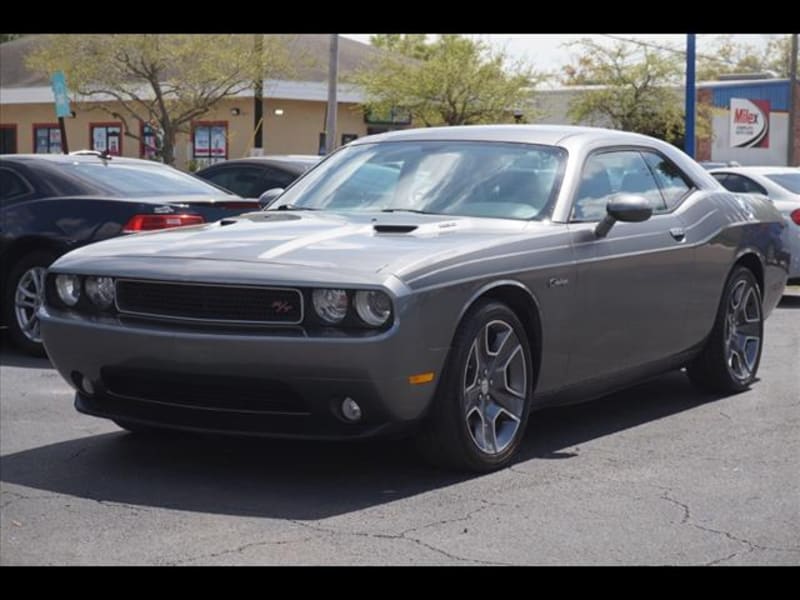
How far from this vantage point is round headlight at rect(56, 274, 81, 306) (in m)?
6.22

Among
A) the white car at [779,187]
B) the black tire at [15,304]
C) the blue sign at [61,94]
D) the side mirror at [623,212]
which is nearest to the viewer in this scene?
the side mirror at [623,212]

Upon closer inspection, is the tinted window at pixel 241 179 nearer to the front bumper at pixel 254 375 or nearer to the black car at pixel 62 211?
the black car at pixel 62 211

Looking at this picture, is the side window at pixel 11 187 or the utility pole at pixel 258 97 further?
the utility pole at pixel 258 97

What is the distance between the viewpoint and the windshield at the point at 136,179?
10.1 metres

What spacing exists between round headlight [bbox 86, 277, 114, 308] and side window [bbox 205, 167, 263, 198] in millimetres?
8652

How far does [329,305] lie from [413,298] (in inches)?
13.2

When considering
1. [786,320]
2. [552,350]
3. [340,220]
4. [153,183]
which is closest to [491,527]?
[552,350]

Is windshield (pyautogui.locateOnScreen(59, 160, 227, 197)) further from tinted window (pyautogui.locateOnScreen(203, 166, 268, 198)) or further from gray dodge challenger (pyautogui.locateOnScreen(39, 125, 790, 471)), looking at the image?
tinted window (pyautogui.locateOnScreen(203, 166, 268, 198))

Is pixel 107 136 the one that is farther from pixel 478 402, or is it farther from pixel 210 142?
pixel 478 402

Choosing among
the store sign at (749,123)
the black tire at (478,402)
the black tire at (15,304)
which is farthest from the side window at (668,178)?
the store sign at (749,123)

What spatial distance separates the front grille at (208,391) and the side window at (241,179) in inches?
348

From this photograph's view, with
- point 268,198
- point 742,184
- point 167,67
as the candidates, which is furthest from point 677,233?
point 167,67

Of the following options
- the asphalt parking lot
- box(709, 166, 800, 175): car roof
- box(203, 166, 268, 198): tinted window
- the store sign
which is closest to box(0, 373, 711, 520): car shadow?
the asphalt parking lot
